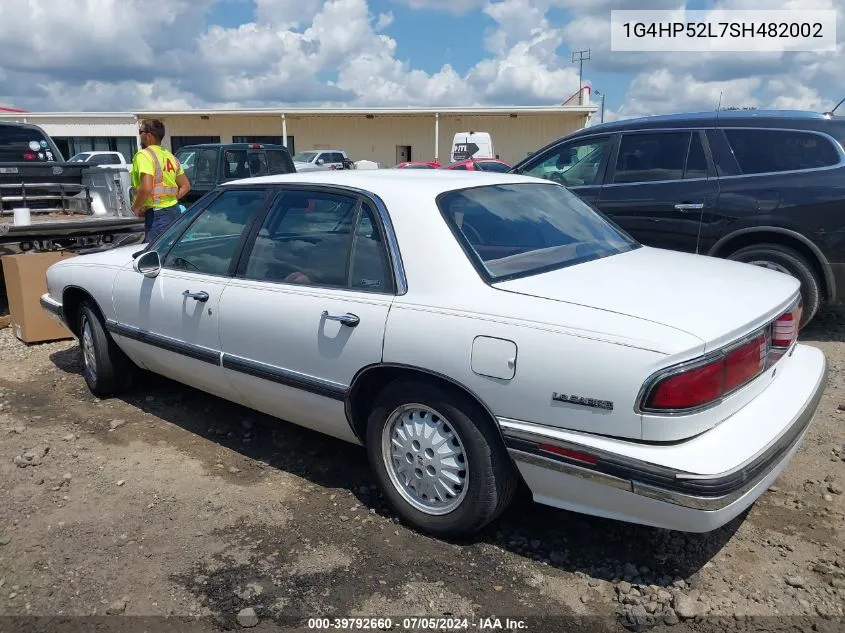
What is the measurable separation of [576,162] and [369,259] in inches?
164

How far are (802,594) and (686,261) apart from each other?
155 cm

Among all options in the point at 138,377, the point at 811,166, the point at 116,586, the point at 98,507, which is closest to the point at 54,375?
the point at 138,377

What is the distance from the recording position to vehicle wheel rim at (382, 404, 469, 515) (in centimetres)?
299

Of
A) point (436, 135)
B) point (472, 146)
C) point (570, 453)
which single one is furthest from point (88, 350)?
point (436, 135)

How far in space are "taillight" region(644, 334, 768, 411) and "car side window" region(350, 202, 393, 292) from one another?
122 centimetres

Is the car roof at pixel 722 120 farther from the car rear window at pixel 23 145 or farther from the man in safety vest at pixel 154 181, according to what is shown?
the car rear window at pixel 23 145

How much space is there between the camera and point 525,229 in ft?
11.2

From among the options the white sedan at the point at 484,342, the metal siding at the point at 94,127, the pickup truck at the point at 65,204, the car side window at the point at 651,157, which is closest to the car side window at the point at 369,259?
the white sedan at the point at 484,342

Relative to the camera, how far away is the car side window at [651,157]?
623cm

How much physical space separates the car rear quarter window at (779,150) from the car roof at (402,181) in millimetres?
2829

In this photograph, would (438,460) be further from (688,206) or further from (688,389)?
(688,206)

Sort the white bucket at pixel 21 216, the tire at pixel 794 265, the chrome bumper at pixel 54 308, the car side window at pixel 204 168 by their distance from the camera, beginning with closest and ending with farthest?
the chrome bumper at pixel 54 308, the tire at pixel 794 265, the white bucket at pixel 21 216, the car side window at pixel 204 168

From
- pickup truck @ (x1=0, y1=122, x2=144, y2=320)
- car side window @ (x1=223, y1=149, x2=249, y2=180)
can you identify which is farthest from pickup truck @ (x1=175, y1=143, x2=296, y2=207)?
pickup truck @ (x1=0, y1=122, x2=144, y2=320)

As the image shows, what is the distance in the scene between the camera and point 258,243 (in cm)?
375
